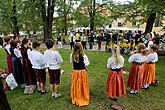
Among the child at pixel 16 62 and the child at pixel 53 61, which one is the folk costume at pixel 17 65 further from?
the child at pixel 53 61

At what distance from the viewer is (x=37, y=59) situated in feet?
25.1

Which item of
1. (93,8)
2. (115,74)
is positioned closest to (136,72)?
(115,74)

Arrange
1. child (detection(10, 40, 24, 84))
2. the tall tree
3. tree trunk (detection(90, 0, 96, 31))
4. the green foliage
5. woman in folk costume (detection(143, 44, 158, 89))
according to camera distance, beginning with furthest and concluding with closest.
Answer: tree trunk (detection(90, 0, 96, 31))
the tall tree
the green foliage
woman in folk costume (detection(143, 44, 158, 89))
child (detection(10, 40, 24, 84))

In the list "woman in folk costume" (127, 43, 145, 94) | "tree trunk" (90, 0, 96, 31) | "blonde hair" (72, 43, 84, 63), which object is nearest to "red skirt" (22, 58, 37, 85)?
"blonde hair" (72, 43, 84, 63)

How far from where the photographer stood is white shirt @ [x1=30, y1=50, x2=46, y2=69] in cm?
763

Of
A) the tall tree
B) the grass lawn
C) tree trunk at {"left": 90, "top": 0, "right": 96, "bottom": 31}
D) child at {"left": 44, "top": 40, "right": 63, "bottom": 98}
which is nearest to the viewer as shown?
child at {"left": 44, "top": 40, "right": 63, "bottom": 98}

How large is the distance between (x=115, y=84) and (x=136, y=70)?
3.51 feet

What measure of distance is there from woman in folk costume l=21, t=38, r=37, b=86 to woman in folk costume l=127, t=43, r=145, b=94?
10.5 feet

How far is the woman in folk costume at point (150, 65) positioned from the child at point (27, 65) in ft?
12.8

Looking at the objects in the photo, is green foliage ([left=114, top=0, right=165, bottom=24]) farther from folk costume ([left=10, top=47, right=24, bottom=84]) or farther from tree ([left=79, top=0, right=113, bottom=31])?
tree ([left=79, top=0, right=113, bottom=31])

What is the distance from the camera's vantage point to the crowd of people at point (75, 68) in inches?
286

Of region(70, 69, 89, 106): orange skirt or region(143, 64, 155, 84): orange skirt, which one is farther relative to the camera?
region(143, 64, 155, 84): orange skirt

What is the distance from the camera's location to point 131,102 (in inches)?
316

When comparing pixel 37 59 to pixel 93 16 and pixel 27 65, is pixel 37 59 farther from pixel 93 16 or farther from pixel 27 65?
pixel 93 16
